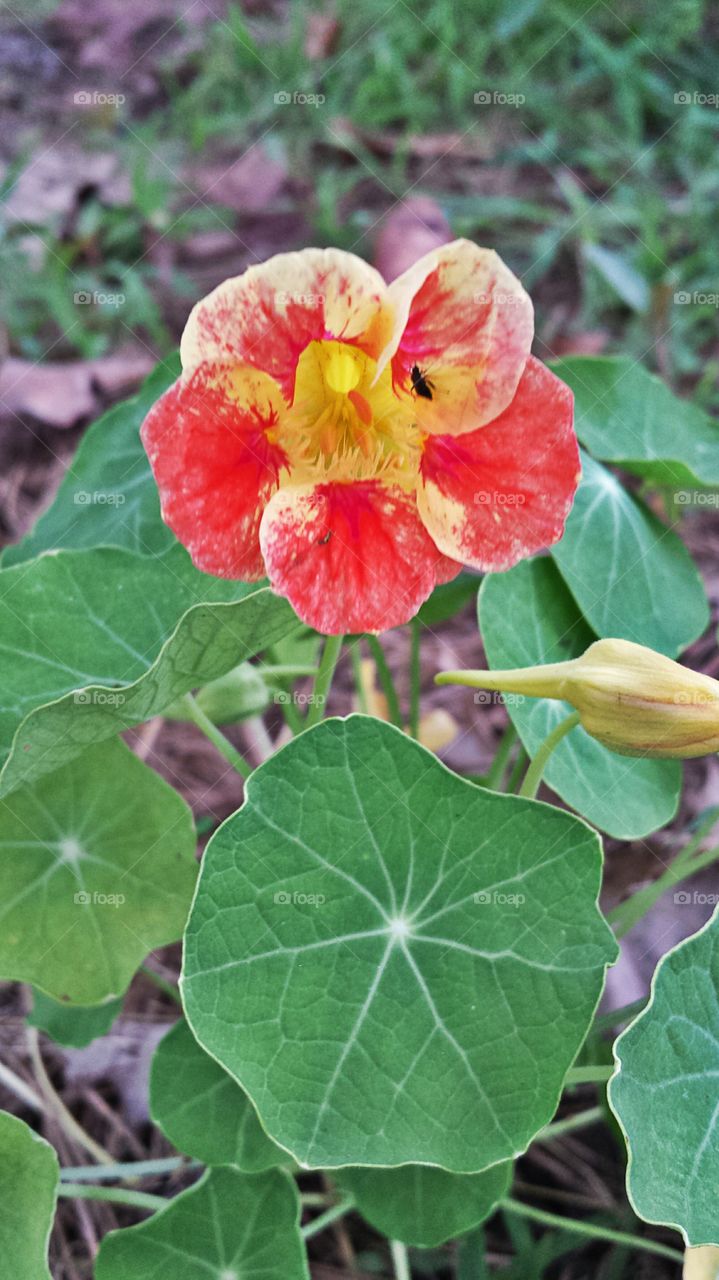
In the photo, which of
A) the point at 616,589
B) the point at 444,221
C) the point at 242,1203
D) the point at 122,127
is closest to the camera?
the point at 242,1203

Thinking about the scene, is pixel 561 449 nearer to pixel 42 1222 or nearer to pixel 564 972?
pixel 564 972

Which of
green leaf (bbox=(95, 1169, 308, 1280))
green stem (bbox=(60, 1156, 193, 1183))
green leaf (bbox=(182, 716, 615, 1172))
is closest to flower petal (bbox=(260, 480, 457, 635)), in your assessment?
green leaf (bbox=(182, 716, 615, 1172))

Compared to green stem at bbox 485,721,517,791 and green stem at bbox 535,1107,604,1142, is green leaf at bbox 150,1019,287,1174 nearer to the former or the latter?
green stem at bbox 535,1107,604,1142

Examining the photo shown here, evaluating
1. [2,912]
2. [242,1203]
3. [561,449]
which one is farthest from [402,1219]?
[561,449]

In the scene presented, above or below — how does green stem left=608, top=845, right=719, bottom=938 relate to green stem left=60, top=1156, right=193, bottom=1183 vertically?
above

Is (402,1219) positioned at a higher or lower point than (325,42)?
lower

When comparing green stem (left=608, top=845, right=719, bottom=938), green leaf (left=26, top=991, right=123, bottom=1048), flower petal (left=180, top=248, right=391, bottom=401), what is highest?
flower petal (left=180, top=248, right=391, bottom=401)

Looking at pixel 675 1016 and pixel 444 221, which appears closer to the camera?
pixel 675 1016
